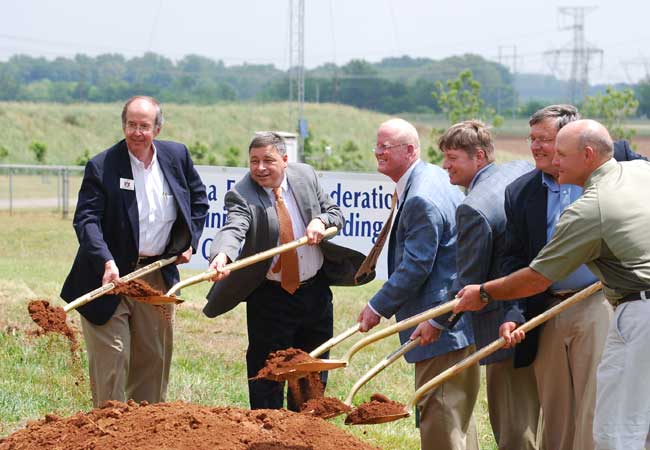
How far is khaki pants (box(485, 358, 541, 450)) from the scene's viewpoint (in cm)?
659

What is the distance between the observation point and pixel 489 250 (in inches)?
244

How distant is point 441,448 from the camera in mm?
6289

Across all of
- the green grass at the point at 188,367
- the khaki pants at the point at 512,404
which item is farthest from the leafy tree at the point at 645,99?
the khaki pants at the point at 512,404

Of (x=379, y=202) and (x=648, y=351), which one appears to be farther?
(x=379, y=202)

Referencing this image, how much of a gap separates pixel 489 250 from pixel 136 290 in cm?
219

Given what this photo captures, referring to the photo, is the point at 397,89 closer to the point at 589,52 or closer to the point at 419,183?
the point at 589,52

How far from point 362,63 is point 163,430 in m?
112

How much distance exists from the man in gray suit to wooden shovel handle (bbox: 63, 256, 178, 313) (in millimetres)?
2003

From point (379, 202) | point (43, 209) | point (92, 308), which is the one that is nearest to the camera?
point (92, 308)

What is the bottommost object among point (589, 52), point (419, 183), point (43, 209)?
point (43, 209)

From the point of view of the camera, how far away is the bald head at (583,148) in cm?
530

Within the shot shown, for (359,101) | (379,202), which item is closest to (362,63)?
(359,101)

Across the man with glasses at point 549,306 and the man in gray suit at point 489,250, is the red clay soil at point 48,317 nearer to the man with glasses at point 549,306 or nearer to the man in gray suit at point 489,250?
the man in gray suit at point 489,250

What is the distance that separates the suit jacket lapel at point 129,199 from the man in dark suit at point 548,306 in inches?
95.1
